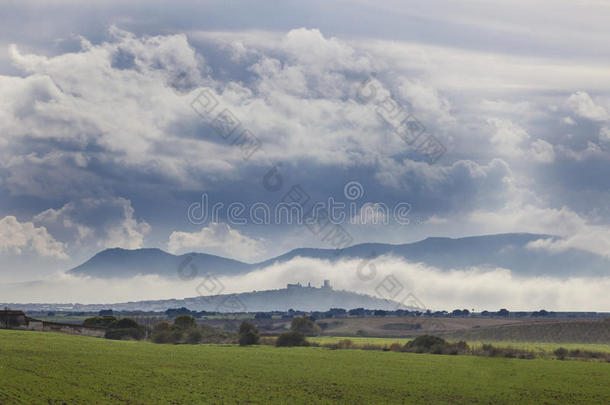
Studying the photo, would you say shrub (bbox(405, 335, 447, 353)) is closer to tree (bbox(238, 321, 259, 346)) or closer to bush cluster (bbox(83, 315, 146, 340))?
tree (bbox(238, 321, 259, 346))

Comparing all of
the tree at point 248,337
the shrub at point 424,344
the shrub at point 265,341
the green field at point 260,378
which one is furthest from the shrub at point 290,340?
the green field at point 260,378

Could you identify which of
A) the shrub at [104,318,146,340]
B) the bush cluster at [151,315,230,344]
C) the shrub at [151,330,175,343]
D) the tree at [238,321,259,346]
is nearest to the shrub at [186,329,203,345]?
the bush cluster at [151,315,230,344]

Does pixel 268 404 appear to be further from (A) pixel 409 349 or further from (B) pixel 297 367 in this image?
(A) pixel 409 349

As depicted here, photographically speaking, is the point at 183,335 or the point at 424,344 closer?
the point at 424,344

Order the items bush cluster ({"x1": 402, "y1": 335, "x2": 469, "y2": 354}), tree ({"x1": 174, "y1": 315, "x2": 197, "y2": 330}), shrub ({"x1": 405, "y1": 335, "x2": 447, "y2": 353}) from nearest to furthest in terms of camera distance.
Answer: bush cluster ({"x1": 402, "y1": 335, "x2": 469, "y2": 354}) → shrub ({"x1": 405, "y1": 335, "x2": 447, "y2": 353}) → tree ({"x1": 174, "y1": 315, "x2": 197, "y2": 330})

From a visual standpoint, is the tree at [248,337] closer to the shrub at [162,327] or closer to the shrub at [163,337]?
the shrub at [163,337]

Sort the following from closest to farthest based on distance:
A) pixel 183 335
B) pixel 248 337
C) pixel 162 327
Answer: pixel 248 337 < pixel 183 335 < pixel 162 327

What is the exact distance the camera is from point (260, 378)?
90812 mm

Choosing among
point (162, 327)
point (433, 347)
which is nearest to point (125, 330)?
point (162, 327)

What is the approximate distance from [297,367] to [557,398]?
1525 inches

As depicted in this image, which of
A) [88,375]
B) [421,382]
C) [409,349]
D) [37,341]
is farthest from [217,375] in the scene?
[409,349]

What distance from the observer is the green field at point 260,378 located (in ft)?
235

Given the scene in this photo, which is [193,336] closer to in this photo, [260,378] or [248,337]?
[248,337]

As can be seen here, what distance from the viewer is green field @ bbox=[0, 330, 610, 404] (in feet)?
235
